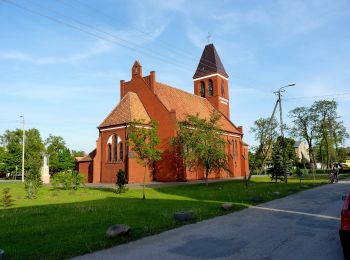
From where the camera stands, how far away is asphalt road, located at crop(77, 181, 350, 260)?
7059 mm

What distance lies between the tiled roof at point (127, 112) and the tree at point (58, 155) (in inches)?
1163

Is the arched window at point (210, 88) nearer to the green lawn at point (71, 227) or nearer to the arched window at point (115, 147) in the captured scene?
the arched window at point (115, 147)

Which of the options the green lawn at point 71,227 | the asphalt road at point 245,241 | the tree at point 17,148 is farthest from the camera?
the tree at point 17,148

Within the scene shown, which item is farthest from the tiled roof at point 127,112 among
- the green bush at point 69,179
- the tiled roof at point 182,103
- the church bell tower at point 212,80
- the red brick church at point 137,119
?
the church bell tower at point 212,80

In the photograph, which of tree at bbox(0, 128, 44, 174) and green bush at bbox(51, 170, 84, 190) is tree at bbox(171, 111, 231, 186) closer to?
green bush at bbox(51, 170, 84, 190)

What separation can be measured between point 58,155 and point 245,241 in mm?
63330

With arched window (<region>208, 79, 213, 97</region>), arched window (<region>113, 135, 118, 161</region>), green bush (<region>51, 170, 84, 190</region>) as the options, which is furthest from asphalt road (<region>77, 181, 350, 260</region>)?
arched window (<region>208, 79, 213, 97</region>)

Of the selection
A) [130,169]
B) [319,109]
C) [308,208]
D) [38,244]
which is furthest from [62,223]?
[319,109]

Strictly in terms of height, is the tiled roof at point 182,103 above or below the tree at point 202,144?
above

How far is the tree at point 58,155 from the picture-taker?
64.1 m

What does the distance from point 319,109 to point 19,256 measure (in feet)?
214

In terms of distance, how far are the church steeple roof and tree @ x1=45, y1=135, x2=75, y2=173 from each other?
1256 inches

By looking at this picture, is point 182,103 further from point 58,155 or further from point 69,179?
point 58,155

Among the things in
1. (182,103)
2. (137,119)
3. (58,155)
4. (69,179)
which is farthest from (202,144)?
(58,155)
